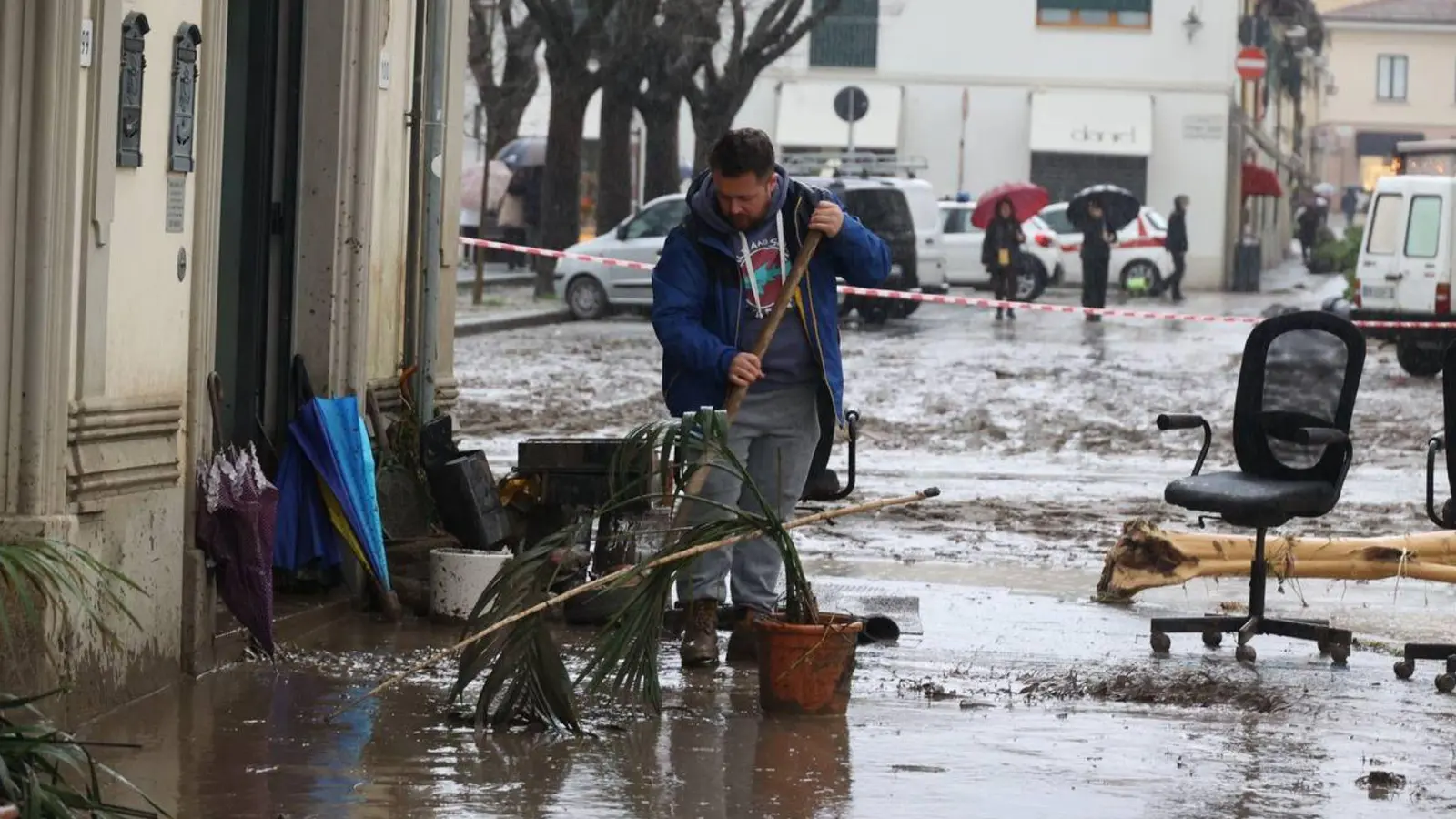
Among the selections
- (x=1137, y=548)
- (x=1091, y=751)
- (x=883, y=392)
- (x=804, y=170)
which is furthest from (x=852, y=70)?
(x=1091, y=751)

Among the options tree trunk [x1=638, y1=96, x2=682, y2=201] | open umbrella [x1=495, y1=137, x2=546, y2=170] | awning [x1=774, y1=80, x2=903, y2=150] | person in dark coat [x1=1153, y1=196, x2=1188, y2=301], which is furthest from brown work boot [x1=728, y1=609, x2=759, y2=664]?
awning [x1=774, y1=80, x2=903, y2=150]

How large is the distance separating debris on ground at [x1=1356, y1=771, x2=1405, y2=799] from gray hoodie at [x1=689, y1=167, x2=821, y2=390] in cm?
231

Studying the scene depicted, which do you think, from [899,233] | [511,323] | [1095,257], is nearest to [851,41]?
[1095,257]

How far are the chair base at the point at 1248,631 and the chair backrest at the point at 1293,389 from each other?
0.57 m

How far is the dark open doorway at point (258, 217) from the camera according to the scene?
28.5 ft

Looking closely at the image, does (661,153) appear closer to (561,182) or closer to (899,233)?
(561,182)

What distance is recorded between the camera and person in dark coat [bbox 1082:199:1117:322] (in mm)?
34594

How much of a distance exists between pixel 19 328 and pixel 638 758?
76.0 inches

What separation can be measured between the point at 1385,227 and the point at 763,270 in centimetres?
2028

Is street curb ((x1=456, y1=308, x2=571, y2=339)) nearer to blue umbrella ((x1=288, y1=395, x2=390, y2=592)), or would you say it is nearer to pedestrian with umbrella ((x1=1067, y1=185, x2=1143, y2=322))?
pedestrian with umbrella ((x1=1067, y1=185, x2=1143, y2=322))

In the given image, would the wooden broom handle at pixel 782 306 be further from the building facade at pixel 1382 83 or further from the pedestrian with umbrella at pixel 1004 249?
the building facade at pixel 1382 83

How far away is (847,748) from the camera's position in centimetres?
664

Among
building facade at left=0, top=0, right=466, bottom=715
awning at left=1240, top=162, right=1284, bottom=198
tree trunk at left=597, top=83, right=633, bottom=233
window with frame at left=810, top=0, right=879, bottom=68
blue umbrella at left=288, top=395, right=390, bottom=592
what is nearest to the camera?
building facade at left=0, top=0, right=466, bottom=715

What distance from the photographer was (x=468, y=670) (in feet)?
22.3
